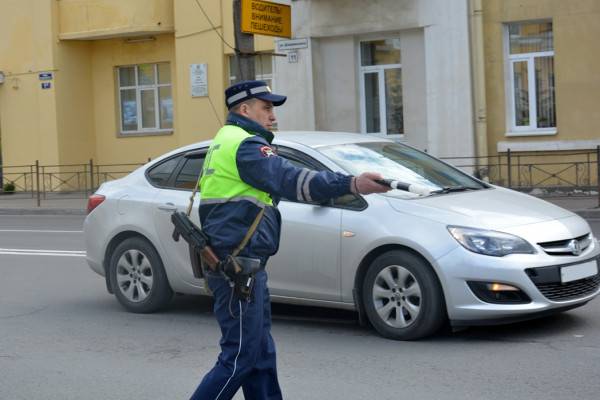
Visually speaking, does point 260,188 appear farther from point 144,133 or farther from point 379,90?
point 144,133

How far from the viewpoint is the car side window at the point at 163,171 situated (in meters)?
9.20

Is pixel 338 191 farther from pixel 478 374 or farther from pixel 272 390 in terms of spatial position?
pixel 478 374

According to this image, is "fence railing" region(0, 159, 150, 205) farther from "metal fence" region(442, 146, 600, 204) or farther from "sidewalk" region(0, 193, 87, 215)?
"metal fence" region(442, 146, 600, 204)

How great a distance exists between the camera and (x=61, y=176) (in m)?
27.6

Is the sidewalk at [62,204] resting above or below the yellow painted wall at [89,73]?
below

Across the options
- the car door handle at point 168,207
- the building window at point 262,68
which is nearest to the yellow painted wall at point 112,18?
the building window at point 262,68

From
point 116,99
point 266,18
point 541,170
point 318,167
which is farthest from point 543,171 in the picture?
point 318,167

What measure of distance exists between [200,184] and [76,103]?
2346 centimetres

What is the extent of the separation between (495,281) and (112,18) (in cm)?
2077

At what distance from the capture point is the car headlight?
23.9ft

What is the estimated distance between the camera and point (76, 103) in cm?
2803

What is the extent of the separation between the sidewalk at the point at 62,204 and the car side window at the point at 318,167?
984 cm

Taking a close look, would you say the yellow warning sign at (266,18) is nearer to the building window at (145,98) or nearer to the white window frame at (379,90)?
the white window frame at (379,90)

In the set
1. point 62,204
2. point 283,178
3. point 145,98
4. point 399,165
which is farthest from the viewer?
point 145,98
